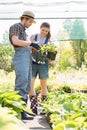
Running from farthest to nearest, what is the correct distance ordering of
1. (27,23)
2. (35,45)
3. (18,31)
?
1. (35,45)
2. (27,23)
3. (18,31)

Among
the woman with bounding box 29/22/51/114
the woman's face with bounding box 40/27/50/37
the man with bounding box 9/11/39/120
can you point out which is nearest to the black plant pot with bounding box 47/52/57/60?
the woman with bounding box 29/22/51/114

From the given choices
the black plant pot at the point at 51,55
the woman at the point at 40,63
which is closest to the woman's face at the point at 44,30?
the woman at the point at 40,63

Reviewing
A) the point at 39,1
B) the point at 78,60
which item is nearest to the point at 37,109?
the point at 39,1

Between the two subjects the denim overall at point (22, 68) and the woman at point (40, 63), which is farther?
the woman at point (40, 63)

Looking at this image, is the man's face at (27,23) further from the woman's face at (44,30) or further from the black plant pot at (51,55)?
the black plant pot at (51,55)

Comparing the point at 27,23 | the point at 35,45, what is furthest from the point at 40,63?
the point at 27,23

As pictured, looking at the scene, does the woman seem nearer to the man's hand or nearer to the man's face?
the man's hand

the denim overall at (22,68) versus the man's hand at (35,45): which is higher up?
the man's hand at (35,45)

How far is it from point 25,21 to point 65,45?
1282cm

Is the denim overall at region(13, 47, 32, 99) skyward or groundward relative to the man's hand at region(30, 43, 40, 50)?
groundward

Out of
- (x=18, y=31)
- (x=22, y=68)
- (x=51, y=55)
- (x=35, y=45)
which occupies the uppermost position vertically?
(x=18, y=31)

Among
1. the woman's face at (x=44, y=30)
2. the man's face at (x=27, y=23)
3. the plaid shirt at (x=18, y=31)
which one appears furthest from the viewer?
the woman's face at (x=44, y=30)

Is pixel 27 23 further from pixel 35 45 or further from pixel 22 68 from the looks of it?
pixel 22 68

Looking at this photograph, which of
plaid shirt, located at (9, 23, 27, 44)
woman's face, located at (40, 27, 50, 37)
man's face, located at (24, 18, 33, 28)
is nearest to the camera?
plaid shirt, located at (9, 23, 27, 44)
